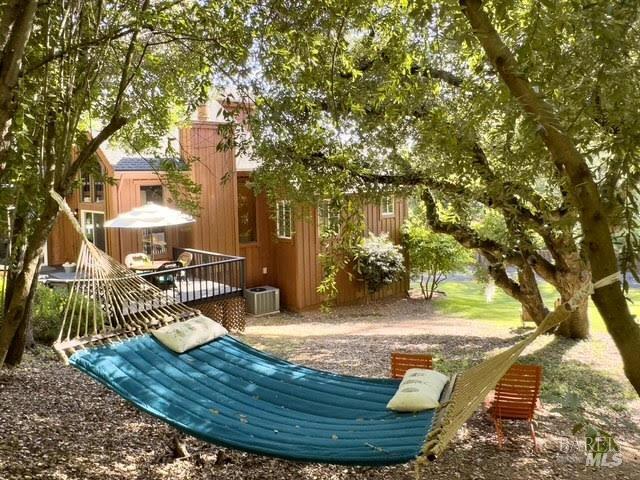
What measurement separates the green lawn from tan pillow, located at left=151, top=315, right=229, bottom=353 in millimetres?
7201

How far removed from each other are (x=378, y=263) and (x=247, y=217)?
287cm

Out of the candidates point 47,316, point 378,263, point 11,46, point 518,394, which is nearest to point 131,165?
point 47,316

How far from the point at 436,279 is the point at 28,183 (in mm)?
10970

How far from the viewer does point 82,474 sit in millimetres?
3094

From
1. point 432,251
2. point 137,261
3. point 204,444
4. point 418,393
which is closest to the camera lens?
point 418,393

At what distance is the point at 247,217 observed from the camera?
37.7 feet

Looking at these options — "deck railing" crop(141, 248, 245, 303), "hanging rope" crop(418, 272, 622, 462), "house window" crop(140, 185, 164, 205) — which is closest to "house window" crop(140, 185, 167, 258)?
"house window" crop(140, 185, 164, 205)

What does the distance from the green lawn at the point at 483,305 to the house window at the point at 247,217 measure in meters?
4.23

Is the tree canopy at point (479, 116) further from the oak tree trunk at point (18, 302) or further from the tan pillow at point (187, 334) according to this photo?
the oak tree trunk at point (18, 302)

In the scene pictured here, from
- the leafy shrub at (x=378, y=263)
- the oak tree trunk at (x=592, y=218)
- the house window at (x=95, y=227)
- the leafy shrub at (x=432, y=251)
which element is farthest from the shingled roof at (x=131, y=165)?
the oak tree trunk at (x=592, y=218)

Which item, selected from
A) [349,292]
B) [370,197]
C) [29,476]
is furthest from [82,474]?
[349,292]

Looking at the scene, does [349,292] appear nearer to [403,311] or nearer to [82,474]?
[403,311]

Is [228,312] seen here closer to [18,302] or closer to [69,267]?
[69,267]

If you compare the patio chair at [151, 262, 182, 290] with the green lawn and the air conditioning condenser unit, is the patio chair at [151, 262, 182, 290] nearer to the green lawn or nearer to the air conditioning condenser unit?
the air conditioning condenser unit
